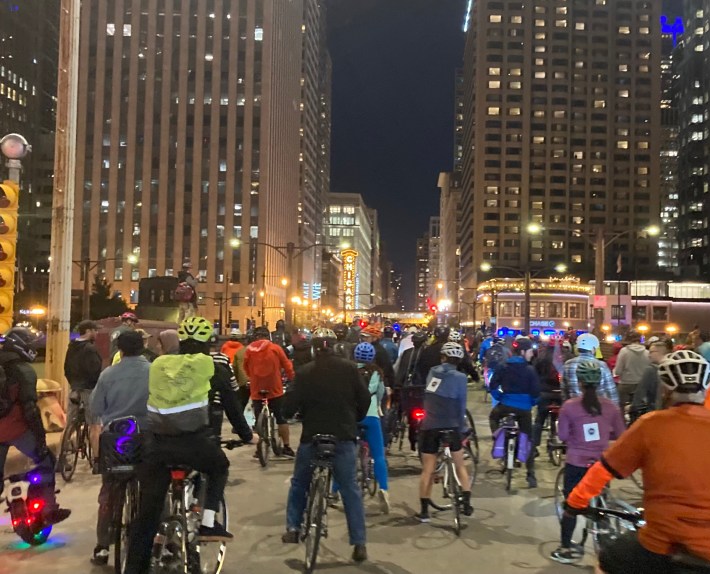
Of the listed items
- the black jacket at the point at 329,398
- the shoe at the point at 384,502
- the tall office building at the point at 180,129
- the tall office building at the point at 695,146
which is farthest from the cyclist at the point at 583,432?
the tall office building at the point at 695,146

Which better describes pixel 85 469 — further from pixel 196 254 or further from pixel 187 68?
pixel 187 68

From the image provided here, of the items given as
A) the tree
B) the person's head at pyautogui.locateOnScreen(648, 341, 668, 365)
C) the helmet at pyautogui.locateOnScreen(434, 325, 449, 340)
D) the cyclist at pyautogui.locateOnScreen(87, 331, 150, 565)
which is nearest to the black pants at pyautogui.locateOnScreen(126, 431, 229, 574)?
the cyclist at pyautogui.locateOnScreen(87, 331, 150, 565)

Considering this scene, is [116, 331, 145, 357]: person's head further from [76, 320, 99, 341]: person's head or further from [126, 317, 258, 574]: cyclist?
[76, 320, 99, 341]: person's head

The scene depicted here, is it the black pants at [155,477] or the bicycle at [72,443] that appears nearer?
the black pants at [155,477]

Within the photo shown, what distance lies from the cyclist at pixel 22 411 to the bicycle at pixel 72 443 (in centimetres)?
265

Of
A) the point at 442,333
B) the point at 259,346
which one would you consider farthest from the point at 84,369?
the point at 442,333

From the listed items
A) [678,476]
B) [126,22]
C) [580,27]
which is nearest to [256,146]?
[126,22]

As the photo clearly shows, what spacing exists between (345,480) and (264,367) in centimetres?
455

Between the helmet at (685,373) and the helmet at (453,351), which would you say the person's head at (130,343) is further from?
the helmet at (685,373)

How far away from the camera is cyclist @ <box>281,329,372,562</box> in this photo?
19.5ft

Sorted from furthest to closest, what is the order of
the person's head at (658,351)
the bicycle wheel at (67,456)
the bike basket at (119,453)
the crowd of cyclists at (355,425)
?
the person's head at (658,351) → the bicycle wheel at (67,456) → the bike basket at (119,453) → the crowd of cyclists at (355,425)

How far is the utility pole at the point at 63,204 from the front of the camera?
37.7ft

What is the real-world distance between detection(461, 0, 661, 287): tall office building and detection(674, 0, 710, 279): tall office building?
21.8ft

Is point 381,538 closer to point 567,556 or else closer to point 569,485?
point 567,556
